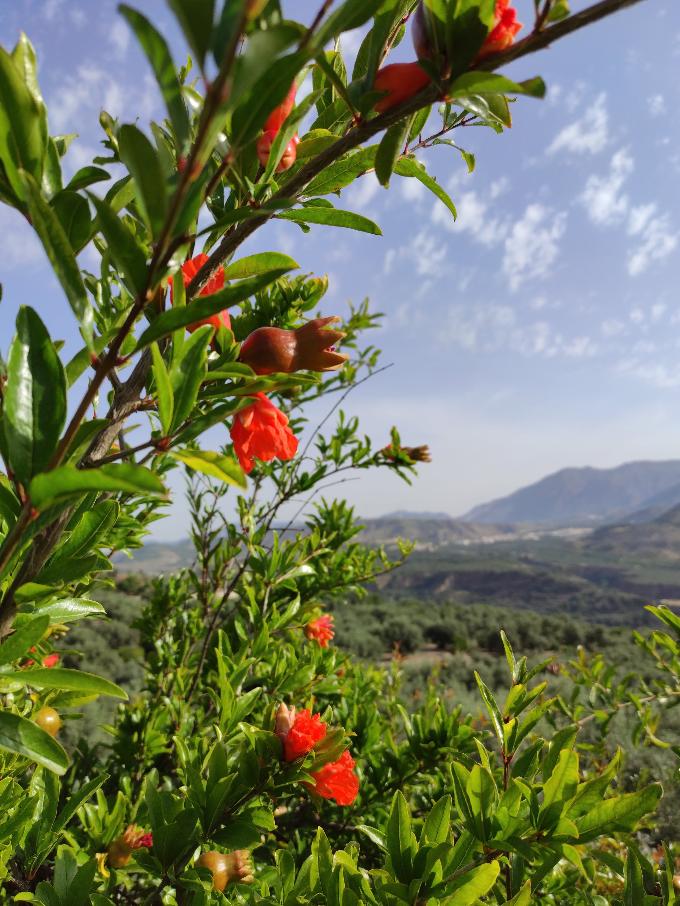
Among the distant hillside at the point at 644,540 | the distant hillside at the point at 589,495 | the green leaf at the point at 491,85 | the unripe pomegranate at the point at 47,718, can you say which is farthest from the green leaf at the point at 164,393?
the distant hillside at the point at 589,495

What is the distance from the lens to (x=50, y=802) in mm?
807

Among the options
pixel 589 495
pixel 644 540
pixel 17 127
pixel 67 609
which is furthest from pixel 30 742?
pixel 589 495

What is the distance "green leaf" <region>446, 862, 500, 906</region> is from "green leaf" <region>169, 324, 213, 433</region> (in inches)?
22.6

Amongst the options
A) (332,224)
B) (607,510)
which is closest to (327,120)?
(332,224)

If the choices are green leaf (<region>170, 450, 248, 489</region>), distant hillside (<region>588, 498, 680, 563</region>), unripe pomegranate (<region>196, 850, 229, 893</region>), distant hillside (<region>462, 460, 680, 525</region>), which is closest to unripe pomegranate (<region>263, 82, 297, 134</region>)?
green leaf (<region>170, 450, 248, 489</region>)

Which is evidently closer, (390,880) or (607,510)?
(390,880)

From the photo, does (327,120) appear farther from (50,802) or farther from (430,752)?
(430,752)

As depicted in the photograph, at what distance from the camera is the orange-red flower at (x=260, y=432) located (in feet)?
1.94

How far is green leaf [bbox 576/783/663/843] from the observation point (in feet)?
1.81

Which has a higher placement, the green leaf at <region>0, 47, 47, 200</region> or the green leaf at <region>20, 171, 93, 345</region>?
the green leaf at <region>0, 47, 47, 200</region>

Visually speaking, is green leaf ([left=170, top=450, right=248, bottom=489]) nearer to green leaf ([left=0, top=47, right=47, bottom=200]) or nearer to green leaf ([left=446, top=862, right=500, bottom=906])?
green leaf ([left=0, top=47, right=47, bottom=200])

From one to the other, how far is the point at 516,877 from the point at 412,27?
3.15 feet

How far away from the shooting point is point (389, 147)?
0.49 metres

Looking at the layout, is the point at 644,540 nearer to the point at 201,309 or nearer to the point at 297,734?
the point at 297,734
